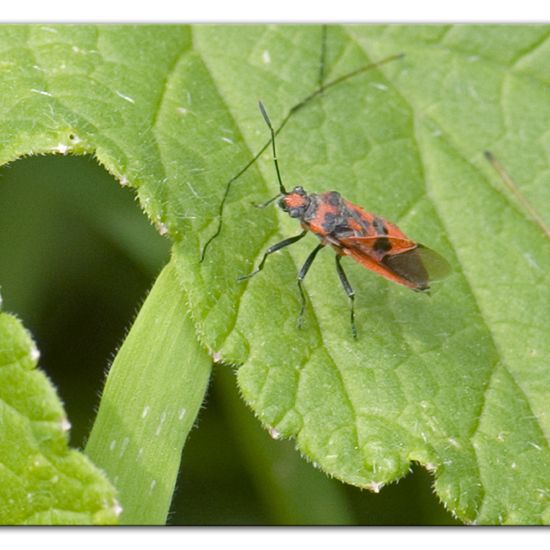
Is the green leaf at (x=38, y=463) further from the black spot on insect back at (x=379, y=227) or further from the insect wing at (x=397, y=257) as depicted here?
the black spot on insect back at (x=379, y=227)

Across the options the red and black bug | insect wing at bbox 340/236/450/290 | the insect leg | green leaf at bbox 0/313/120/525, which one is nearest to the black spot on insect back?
the red and black bug

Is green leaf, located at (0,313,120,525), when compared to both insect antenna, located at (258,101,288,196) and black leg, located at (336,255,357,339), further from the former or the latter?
insect antenna, located at (258,101,288,196)

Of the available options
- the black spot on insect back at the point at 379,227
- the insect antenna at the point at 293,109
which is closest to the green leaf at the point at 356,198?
the insect antenna at the point at 293,109

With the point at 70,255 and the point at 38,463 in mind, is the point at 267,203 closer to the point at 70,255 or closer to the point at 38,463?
the point at 70,255

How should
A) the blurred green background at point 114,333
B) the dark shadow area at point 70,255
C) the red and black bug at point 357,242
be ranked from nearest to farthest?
1. the red and black bug at point 357,242
2. the blurred green background at point 114,333
3. the dark shadow area at point 70,255

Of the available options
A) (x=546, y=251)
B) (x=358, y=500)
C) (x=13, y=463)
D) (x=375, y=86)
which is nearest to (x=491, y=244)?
(x=546, y=251)
